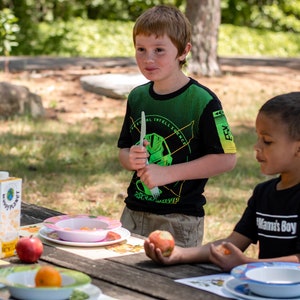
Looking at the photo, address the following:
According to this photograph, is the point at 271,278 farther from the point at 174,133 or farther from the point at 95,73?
the point at 95,73

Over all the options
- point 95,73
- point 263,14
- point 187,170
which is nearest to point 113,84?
point 95,73

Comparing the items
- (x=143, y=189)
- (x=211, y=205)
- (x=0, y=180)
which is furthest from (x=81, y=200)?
(x=0, y=180)

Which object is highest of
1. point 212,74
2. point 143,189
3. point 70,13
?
point 70,13

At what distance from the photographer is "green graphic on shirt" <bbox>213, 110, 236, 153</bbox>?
12.1ft

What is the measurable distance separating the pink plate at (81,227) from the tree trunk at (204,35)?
862 cm

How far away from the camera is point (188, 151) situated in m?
3.77

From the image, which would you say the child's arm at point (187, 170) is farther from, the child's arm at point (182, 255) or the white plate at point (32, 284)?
the white plate at point (32, 284)

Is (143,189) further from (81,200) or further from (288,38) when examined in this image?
(288,38)

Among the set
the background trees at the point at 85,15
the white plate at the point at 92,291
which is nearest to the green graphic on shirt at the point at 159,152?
the white plate at the point at 92,291

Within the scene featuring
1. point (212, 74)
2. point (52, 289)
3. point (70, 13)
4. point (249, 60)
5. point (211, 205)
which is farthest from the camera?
point (70, 13)

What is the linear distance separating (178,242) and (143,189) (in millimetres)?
281

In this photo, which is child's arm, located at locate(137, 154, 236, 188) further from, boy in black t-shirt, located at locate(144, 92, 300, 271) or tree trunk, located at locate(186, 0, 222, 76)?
tree trunk, located at locate(186, 0, 222, 76)

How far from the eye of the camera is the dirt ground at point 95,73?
33.0 feet

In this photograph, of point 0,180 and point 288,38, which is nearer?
point 0,180
